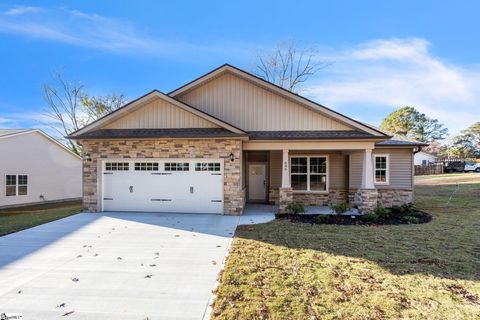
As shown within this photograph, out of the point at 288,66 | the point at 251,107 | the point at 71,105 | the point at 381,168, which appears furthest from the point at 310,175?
the point at 71,105

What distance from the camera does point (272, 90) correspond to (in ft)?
41.1

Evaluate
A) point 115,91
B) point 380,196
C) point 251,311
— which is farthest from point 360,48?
point 115,91

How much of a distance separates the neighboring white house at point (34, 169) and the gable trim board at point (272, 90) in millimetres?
12345

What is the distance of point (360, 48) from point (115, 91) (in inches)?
977

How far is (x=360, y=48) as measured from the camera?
1777 centimetres

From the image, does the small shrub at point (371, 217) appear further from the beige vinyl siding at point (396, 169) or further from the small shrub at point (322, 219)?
the beige vinyl siding at point (396, 169)

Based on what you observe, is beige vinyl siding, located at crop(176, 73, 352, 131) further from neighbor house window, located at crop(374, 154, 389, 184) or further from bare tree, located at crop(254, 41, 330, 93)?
bare tree, located at crop(254, 41, 330, 93)

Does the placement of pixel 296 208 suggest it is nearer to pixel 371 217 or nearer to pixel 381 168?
pixel 371 217

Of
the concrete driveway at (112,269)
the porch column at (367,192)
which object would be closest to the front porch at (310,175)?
the porch column at (367,192)

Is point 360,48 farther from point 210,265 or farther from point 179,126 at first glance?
point 210,265

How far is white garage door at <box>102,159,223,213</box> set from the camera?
11148mm

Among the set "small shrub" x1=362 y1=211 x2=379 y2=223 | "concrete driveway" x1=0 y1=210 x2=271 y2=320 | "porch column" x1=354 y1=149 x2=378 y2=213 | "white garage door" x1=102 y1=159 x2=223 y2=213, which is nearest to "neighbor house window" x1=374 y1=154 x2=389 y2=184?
"porch column" x1=354 y1=149 x2=378 y2=213

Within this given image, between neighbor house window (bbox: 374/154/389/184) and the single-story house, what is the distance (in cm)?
251

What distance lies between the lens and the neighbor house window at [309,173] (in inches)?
548
